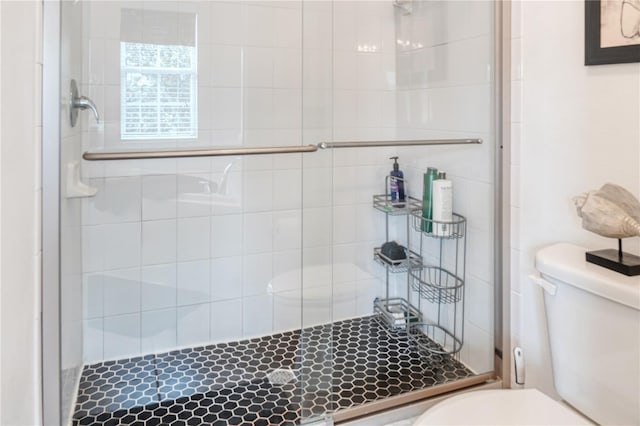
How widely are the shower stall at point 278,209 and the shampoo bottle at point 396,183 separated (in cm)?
2

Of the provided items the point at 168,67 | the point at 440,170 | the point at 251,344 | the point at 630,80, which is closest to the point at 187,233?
the point at 251,344

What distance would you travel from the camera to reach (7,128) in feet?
2.58

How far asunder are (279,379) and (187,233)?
29.3 inches

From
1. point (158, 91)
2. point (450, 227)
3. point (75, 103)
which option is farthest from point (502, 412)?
point (158, 91)

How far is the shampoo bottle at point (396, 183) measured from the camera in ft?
6.98

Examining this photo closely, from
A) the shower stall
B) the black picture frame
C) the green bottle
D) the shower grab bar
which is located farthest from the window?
the black picture frame

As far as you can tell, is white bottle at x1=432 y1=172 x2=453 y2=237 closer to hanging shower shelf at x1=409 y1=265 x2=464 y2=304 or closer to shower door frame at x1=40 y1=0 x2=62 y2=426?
hanging shower shelf at x1=409 y1=265 x2=464 y2=304

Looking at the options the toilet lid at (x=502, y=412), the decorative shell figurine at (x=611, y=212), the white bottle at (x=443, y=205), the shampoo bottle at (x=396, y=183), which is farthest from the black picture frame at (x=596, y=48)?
the shampoo bottle at (x=396, y=183)

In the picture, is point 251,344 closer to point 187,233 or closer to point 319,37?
point 187,233

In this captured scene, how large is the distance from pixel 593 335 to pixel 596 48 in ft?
2.47

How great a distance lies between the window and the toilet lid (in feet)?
4.87

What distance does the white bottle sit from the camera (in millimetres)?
1787

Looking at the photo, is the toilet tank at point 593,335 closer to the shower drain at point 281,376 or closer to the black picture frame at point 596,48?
the black picture frame at point 596,48

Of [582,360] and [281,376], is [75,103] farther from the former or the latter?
[582,360]
